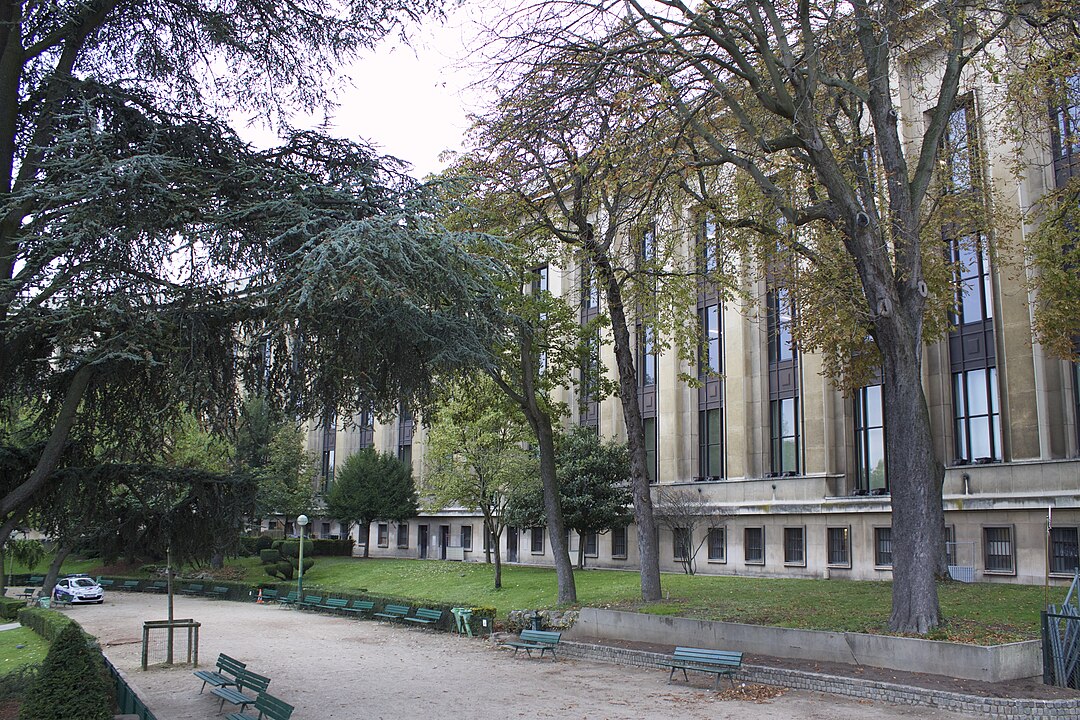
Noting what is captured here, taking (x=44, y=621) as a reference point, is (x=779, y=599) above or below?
above

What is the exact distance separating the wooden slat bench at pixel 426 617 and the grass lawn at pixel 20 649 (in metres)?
10.1

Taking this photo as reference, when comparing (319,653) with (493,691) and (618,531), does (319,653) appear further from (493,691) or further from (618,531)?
(618,531)

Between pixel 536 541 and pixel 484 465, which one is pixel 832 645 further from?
pixel 536 541

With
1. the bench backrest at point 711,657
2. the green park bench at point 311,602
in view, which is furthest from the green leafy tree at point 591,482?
the bench backrest at point 711,657

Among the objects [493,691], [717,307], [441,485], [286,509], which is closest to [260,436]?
[286,509]

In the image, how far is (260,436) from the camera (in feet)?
157

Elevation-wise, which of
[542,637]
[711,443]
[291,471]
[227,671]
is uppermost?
[711,443]

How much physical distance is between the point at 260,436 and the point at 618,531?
2008cm

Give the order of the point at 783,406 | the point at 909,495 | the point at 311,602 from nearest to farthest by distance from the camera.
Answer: the point at 909,495 < the point at 311,602 < the point at 783,406

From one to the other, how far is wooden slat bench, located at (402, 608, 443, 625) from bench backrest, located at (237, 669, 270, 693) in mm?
11918

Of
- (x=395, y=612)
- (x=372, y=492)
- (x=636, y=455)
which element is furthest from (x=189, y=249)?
(x=372, y=492)

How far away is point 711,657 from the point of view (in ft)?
52.2

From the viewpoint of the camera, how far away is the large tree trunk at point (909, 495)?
15727mm

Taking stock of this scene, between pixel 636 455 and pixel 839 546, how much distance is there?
46.9 ft
